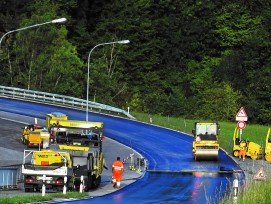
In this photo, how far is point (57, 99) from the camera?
→ 80.0m

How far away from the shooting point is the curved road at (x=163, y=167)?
3925 centimetres

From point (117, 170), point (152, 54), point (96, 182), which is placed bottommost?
point (96, 182)

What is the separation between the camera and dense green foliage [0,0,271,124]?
332ft

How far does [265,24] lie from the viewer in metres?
111

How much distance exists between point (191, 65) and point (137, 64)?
24.6 ft

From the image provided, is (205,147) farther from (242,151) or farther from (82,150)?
(82,150)

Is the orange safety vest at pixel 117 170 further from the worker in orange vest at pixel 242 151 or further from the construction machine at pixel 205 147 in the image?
the worker in orange vest at pixel 242 151

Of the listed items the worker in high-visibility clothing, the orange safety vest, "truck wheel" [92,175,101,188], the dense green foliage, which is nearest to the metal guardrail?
the dense green foliage

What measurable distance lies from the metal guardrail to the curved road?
7.72 ft

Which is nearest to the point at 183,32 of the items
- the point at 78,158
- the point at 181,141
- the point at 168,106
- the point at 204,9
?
the point at 204,9

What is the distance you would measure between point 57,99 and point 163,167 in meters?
28.1

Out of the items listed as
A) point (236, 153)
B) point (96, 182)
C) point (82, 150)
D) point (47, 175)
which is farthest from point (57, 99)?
point (47, 175)

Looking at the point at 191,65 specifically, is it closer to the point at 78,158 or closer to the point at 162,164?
the point at 162,164

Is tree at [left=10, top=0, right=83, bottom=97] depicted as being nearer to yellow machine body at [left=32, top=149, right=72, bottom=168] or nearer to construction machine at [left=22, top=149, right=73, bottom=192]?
yellow machine body at [left=32, top=149, right=72, bottom=168]
